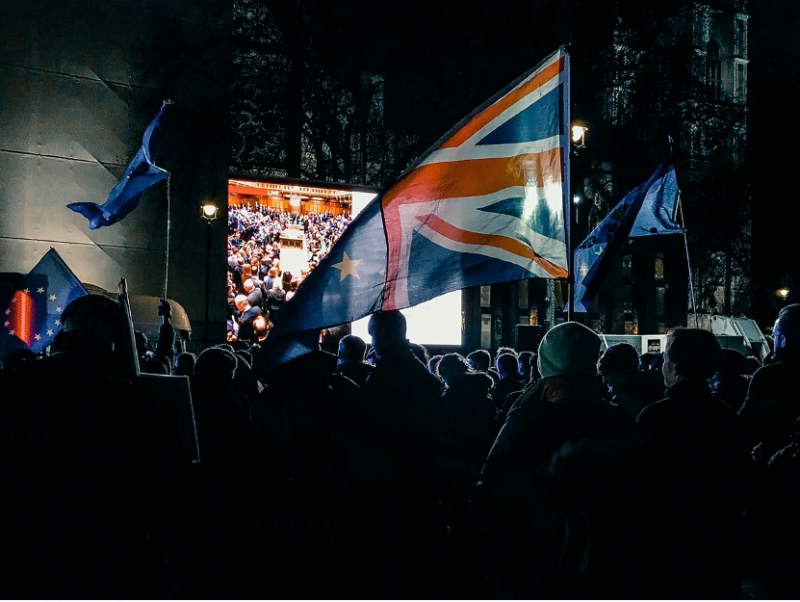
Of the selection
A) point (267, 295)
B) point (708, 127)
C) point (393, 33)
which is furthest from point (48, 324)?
point (708, 127)

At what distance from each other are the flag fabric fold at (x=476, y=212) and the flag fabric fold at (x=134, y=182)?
8.69 meters

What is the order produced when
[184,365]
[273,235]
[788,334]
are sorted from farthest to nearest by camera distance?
[273,235]
[184,365]
[788,334]

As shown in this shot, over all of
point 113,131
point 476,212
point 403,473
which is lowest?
point 403,473

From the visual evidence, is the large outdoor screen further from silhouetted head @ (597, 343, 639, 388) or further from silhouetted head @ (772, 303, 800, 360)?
silhouetted head @ (772, 303, 800, 360)

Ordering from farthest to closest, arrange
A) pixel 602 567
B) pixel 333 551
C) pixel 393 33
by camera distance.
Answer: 1. pixel 393 33
2. pixel 333 551
3. pixel 602 567

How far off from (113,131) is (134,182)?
9439mm

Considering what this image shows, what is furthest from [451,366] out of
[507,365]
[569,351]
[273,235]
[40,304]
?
[273,235]

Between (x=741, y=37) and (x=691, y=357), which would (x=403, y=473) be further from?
(x=741, y=37)

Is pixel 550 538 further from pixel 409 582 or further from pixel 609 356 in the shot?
pixel 609 356

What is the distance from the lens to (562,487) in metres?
3.28

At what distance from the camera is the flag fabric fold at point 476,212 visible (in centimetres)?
590

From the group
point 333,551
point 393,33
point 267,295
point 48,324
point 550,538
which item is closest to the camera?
point 550,538

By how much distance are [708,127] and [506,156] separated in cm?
2526

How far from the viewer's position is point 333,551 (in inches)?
205
